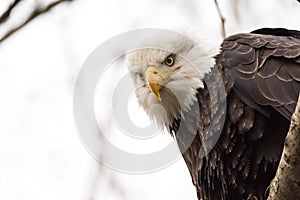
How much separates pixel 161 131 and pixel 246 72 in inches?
43.0

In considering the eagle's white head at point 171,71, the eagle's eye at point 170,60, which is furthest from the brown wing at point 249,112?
the eagle's eye at point 170,60

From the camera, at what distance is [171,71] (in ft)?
15.1

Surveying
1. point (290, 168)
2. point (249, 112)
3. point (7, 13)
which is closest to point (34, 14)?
point (7, 13)

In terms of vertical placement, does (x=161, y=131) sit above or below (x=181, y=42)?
below

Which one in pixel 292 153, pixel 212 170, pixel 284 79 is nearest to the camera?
pixel 292 153

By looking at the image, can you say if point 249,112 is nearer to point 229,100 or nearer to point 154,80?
point 229,100

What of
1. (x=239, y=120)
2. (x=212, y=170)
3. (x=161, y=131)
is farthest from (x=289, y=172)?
(x=161, y=131)

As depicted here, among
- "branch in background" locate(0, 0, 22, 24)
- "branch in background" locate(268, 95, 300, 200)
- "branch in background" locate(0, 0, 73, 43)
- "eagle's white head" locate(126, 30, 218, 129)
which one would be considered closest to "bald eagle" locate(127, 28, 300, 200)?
"eagle's white head" locate(126, 30, 218, 129)

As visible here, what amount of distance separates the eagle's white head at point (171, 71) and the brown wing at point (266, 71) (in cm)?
25

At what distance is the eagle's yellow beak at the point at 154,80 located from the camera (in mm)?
4422

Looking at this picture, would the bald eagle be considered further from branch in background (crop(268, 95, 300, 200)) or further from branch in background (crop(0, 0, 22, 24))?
branch in background (crop(0, 0, 22, 24))

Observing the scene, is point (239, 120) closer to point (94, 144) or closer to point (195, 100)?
point (195, 100)

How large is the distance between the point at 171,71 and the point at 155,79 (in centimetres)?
21

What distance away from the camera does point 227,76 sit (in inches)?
170
